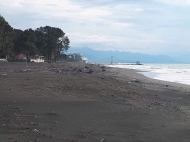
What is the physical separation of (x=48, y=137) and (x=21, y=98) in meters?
4.68

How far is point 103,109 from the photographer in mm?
9422

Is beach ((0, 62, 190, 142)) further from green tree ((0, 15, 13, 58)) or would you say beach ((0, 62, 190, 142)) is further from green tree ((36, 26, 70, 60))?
green tree ((36, 26, 70, 60))

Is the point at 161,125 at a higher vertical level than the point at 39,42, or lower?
lower

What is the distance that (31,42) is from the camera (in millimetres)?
76750

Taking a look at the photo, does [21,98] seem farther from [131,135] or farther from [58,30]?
[58,30]

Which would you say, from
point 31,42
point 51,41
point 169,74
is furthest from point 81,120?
point 51,41

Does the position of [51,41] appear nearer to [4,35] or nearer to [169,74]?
[4,35]

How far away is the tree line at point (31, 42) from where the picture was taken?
199 feet

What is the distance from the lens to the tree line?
199ft

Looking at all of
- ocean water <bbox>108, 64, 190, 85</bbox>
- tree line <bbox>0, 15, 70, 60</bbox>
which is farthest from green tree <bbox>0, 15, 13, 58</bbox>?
ocean water <bbox>108, 64, 190, 85</bbox>

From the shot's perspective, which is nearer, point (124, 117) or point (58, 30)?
point (124, 117)

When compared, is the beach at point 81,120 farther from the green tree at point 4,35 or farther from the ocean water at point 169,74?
the green tree at point 4,35

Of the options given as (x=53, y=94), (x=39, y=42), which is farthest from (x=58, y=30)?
(x=53, y=94)

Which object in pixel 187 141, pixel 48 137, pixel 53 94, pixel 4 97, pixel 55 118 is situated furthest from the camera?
pixel 53 94
